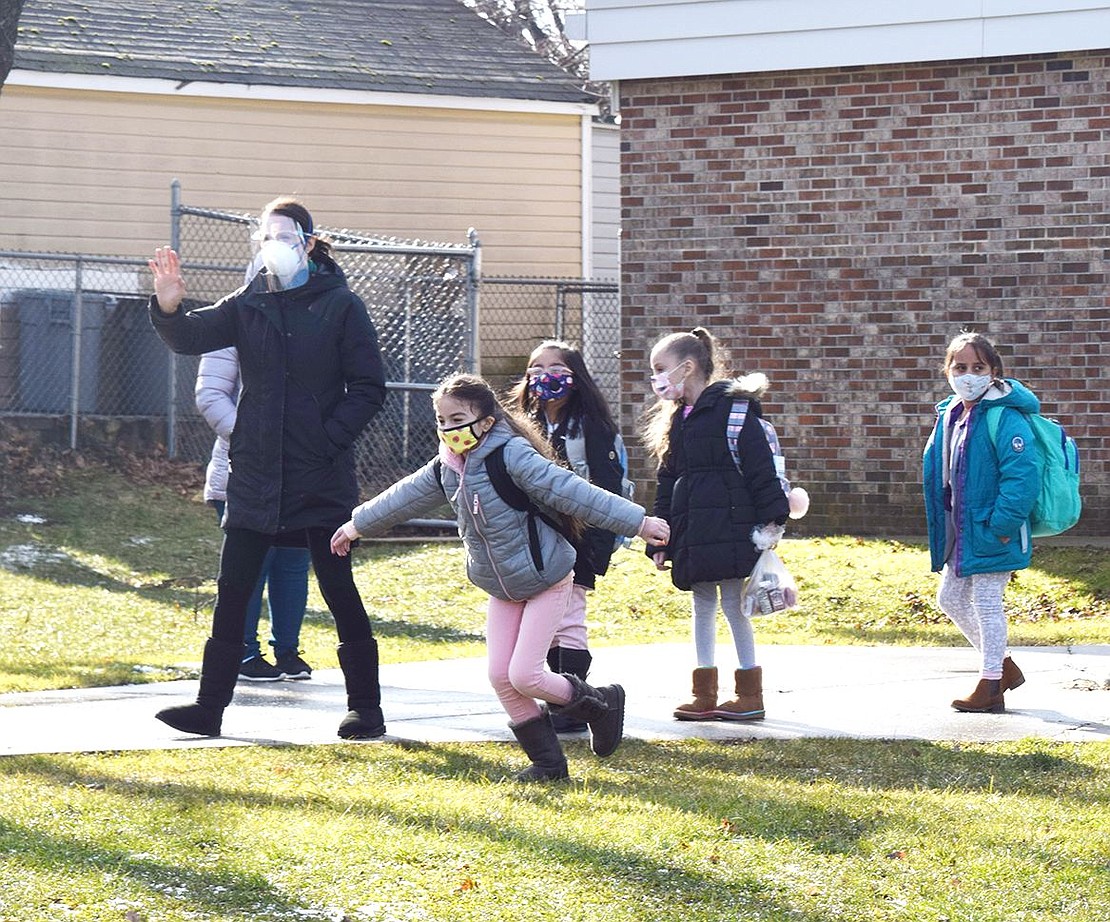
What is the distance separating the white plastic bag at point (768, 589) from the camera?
22.4ft

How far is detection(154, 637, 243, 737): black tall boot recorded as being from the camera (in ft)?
21.4

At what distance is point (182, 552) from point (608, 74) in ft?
15.9

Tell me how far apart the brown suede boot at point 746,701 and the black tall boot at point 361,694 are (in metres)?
1.39

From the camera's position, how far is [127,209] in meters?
18.9

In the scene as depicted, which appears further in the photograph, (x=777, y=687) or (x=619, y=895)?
(x=777, y=687)

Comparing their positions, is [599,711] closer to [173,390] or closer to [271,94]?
[173,390]

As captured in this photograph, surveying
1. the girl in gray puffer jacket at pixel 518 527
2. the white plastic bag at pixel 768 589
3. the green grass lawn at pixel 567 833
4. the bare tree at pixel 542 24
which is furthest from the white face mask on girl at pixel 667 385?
the bare tree at pixel 542 24

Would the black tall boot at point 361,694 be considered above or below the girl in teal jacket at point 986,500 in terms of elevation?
below

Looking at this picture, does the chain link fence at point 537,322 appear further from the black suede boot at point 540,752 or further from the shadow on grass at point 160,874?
the shadow on grass at point 160,874

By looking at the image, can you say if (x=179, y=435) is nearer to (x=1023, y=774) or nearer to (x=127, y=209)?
(x=127, y=209)

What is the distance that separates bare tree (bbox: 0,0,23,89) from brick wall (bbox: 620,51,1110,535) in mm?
6185

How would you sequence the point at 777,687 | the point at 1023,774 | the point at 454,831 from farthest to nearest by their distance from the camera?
the point at 777,687 → the point at 1023,774 → the point at 454,831

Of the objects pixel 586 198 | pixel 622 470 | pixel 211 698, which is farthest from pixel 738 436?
pixel 586 198

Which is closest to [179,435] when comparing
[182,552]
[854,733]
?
[182,552]
